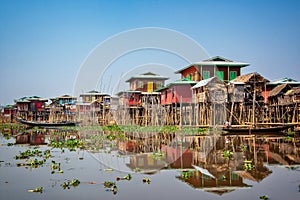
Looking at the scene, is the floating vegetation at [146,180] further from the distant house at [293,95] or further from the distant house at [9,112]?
the distant house at [9,112]

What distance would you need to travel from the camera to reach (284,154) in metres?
14.8

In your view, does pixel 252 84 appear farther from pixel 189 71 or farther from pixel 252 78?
pixel 189 71

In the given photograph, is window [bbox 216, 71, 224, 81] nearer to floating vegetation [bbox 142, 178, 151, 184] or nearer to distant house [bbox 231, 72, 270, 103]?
distant house [bbox 231, 72, 270, 103]

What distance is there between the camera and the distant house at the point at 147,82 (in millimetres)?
46062

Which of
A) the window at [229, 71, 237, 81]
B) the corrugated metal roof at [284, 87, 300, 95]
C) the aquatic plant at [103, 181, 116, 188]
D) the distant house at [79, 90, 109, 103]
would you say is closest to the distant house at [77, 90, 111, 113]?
the distant house at [79, 90, 109, 103]

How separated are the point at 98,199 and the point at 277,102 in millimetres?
26908

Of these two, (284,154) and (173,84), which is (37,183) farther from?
(173,84)

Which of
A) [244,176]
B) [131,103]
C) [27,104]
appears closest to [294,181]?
[244,176]

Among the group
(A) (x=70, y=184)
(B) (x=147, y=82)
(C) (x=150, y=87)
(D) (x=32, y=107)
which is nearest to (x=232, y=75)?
(C) (x=150, y=87)

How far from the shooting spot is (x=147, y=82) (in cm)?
4650

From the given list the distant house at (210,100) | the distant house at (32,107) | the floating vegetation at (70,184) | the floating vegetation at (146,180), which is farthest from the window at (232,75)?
the distant house at (32,107)

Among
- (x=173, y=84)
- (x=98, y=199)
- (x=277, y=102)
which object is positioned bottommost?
(x=98, y=199)

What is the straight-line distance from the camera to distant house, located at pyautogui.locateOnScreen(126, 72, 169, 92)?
46062 millimetres

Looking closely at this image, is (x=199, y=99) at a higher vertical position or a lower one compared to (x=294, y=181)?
higher
